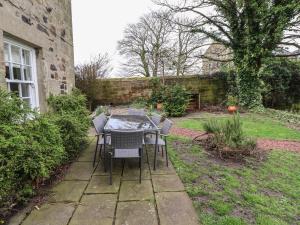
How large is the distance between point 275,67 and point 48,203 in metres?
11.2

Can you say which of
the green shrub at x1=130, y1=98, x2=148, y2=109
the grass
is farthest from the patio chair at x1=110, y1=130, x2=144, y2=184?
the green shrub at x1=130, y1=98, x2=148, y2=109

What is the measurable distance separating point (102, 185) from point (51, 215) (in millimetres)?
740

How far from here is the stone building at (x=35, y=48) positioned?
3.08 m

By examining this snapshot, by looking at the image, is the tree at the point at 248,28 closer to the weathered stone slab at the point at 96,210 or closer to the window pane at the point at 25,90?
the window pane at the point at 25,90

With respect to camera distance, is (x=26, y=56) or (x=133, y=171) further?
(x=26, y=56)

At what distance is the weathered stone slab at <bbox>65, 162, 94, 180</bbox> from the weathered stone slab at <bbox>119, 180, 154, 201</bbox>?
0.61 m

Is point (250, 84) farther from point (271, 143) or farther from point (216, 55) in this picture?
point (271, 143)

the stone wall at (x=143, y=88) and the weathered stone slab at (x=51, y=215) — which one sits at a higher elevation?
the stone wall at (x=143, y=88)

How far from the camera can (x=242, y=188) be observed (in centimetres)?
276

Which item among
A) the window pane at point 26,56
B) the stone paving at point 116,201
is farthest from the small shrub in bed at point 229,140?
the window pane at point 26,56

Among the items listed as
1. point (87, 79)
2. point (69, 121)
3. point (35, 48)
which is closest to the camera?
point (69, 121)

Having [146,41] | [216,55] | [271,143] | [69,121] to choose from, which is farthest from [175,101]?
[146,41]

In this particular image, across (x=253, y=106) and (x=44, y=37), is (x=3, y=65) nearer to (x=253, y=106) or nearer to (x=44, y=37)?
(x=44, y=37)

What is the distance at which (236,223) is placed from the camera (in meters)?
2.00
